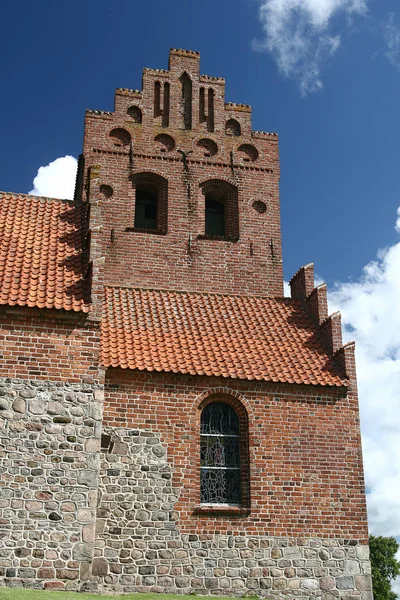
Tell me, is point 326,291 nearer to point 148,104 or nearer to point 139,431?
point 139,431

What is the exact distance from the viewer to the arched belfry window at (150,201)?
18703mm

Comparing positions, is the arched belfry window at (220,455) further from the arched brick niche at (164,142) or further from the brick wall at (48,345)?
the arched brick niche at (164,142)

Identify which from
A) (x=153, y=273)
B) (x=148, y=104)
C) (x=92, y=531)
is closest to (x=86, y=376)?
(x=92, y=531)

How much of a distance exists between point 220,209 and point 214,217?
13.7 inches

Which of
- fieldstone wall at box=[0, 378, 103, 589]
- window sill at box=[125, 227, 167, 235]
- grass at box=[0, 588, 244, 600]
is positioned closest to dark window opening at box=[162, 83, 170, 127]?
window sill at box=[125, 227, 167, 235]

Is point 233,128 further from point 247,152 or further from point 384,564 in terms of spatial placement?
point 384,564

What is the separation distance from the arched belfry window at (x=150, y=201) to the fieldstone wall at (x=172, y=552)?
756 centimetres

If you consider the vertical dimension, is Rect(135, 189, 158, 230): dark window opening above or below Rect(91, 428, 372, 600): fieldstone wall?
above

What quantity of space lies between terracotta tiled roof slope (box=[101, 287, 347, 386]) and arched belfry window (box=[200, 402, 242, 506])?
2.92 feet

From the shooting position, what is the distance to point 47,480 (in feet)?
36.9

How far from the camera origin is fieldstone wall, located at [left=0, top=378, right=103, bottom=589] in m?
10.8

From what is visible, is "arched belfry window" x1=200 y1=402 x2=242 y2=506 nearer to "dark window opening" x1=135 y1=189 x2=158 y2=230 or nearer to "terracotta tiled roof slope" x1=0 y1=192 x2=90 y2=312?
"terracotta tiled roof slope" x1=0 y1=192 x2=90 y2=312

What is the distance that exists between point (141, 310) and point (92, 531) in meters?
5.58

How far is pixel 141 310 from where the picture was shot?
50.5 ft
